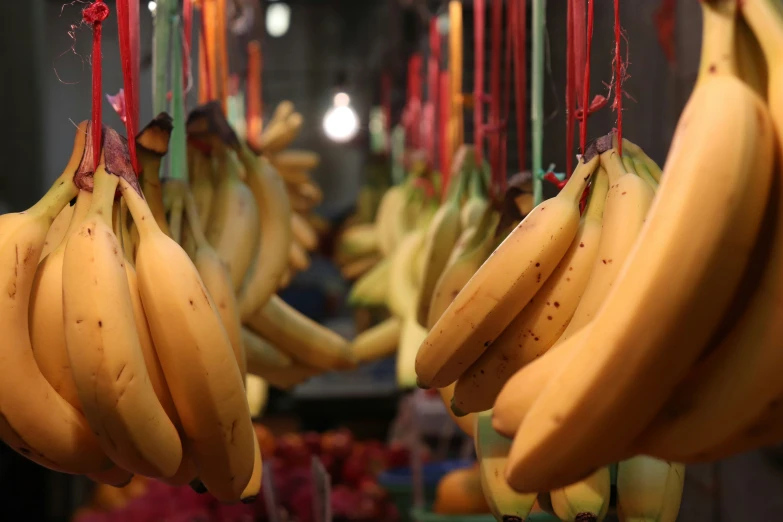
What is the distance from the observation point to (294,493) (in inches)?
73.0

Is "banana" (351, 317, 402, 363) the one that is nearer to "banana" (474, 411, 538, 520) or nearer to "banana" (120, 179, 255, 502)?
"banana" (474, 411, 538, 520)

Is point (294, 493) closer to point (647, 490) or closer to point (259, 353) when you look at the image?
point (259, 353)

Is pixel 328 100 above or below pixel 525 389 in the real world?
below

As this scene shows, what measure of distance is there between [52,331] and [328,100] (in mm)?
4986

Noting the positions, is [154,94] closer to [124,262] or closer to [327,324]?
[124,262]

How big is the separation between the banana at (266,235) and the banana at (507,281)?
399mm

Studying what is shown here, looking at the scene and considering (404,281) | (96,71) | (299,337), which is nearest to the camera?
(96,71)

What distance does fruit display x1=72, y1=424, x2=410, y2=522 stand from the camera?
178cm

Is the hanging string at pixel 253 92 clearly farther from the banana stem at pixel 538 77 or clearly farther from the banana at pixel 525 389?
the banana at pixel 525 389

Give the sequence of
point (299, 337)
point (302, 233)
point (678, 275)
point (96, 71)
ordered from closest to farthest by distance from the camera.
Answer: point (678, 275), point (96, 71), point (299, 337), point (302, 233)

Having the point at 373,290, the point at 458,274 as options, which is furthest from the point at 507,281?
the point at 373,290

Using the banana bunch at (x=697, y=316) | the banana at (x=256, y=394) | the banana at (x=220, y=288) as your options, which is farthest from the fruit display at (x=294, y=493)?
the banana bunch at (x=697, y=316)

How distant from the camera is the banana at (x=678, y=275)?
19.3 inches

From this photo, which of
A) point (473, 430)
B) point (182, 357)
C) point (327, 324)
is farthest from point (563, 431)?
point (327, 324)
